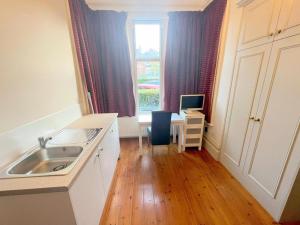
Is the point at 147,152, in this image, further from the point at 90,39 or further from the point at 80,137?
the point at 90,39

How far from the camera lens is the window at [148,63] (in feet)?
9.95

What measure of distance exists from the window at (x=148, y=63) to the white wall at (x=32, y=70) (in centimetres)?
144

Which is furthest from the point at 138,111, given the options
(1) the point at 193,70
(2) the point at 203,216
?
(2) the point at 203,216

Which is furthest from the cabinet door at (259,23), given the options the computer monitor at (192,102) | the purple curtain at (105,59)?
the purple curtain at (105,59)

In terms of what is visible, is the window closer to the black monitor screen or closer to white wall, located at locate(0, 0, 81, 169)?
the black monitor screen

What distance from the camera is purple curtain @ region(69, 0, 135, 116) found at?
A: 8.11ft

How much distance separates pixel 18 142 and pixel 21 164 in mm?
193

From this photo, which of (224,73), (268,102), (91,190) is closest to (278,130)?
(268,102)

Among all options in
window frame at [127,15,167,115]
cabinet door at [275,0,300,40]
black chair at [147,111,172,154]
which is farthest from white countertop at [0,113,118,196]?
window frame at [127,15,167,115]

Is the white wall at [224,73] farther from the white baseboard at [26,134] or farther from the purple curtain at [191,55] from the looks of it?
the white baseboard at [26,134]

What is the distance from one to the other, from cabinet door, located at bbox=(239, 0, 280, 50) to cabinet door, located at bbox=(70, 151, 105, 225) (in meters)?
2.16

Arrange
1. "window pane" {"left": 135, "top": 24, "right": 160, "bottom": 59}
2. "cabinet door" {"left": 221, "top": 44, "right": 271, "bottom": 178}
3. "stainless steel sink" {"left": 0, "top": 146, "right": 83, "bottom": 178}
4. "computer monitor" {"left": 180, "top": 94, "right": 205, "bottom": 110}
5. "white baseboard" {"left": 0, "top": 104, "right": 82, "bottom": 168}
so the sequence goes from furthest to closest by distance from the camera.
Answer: "window pane" {"left": 135, "top": 24, "right": 160, "bottom": 59} → "computer monitor" {"left": 180, "top": 94, "right": 205, "bottom": 110} → "cabinet door" {"left": 221, "top": 44, "right": 271, "bottom": 178} → "stainless steel sink" {"left": 0, "top": 146, "right": 83, "bottom": 178} → "white baseboard" {"left": 0, "top": 104, "right": 82, "bottom": 168}

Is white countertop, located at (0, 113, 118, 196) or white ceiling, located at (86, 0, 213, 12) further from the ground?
white ceiling, located at (86, 0, 213, 12)

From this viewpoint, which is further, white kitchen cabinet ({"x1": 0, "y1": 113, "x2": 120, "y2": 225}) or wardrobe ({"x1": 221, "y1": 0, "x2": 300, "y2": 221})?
wardrobe ({"x1": 221, "y1": 0, "x2": 300, "y2": 221})
